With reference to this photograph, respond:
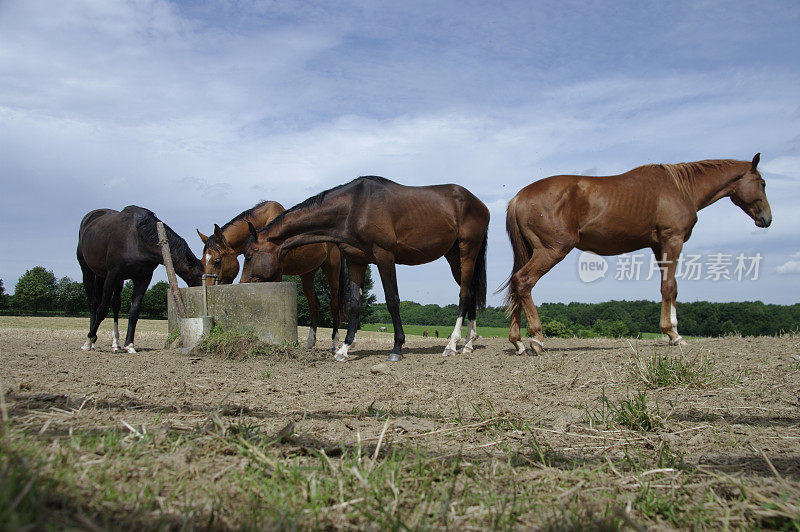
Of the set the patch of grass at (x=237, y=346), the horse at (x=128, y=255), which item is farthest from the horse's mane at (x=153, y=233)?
the patch of grass at (x=237, y=346)

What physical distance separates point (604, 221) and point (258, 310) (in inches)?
202

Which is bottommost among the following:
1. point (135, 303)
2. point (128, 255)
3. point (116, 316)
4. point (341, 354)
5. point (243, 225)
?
point (341, 354)

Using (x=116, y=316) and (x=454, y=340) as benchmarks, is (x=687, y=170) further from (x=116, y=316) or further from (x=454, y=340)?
(x=116, y=316)

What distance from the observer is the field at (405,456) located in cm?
150

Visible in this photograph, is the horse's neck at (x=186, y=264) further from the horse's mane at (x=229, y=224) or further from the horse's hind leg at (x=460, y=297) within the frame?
the horse's hind leg at (x=460, y=297)

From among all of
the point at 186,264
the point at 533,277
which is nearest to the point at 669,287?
the point at 533,277

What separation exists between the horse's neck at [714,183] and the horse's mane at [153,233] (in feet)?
27.6

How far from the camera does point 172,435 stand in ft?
7.20

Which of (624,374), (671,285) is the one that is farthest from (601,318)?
(624,374)

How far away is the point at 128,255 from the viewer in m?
8.55

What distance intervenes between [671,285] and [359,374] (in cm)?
474

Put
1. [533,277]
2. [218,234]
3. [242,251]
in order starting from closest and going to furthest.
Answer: [533,277] → [218,234] → [242,251]

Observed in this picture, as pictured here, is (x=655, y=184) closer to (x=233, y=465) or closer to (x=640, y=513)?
(x=640, y=513)

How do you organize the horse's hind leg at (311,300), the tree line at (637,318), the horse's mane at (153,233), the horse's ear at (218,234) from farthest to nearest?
the tree line at (637,318) < the horse's hind leg at (311,300) < the horse's mane at (153,233) < the horse's ear at (218,234)
